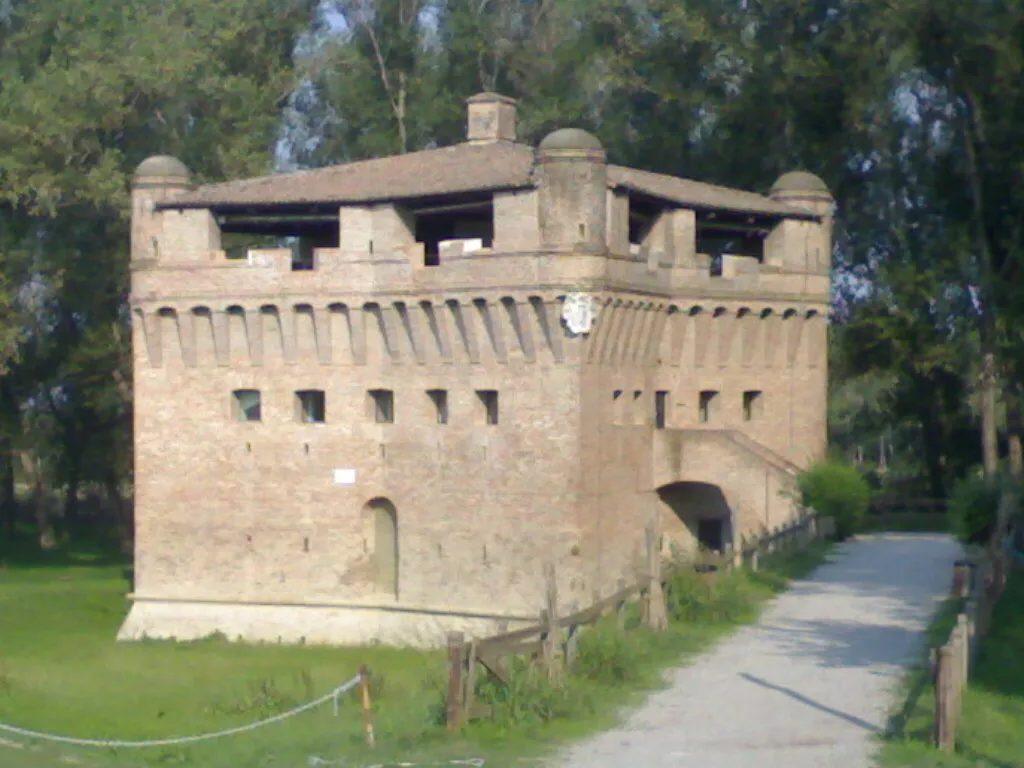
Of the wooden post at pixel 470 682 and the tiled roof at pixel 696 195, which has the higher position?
the tiled roof at pixel 696 195

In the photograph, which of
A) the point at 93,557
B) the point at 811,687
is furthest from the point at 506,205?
the point at 93,557

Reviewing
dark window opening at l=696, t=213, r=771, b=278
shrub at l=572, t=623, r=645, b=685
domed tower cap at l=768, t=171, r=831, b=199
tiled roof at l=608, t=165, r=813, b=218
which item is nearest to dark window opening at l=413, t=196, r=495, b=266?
tiled roof at l=608, t=165, r=813, b=218

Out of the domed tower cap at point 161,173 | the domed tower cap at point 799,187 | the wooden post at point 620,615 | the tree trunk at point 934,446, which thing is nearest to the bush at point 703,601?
the wooden post at point 620,615

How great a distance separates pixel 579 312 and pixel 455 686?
526 inches

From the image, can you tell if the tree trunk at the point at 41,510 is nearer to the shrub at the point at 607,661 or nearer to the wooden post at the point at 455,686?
the shrub at the point at 607,661

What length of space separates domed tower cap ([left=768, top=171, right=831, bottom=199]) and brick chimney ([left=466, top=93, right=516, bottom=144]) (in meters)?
5.67

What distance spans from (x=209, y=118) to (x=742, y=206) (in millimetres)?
15741

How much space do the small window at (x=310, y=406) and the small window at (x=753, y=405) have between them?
27.9 feet

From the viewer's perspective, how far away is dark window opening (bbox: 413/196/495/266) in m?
32.8

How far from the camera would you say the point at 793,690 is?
19609 millimetres

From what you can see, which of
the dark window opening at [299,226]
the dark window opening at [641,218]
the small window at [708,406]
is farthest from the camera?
the small window at [708,406]

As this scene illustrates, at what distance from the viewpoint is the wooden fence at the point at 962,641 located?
16297 mm

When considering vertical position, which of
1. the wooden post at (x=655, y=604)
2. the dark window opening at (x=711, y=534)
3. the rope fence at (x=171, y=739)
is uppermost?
the dark window opening at (x=711, y=534)

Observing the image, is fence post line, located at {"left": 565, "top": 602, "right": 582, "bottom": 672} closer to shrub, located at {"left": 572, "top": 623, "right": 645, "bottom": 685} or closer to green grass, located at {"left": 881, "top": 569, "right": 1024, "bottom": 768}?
shrub, located at {"left": 572, "top": 623, "right": 645, "bottom": 685}
